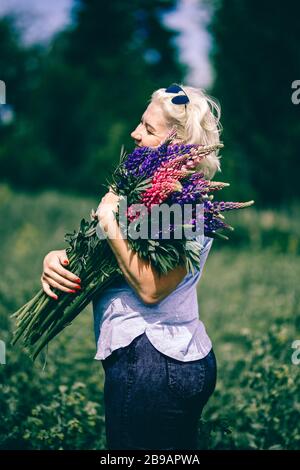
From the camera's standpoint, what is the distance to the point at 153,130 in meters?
2.27

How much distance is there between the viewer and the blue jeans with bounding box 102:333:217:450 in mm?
2164

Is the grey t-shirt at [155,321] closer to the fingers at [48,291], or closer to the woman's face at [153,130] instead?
the fingers at [48,291]

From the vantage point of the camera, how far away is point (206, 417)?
12.5ft

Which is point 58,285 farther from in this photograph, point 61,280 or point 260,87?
point 260,87

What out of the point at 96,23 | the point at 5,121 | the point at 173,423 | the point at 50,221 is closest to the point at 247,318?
the point at 173,423

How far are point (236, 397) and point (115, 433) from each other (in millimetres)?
2082

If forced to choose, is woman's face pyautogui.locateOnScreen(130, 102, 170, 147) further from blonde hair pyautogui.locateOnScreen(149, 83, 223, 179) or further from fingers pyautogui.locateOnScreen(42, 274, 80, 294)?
fingers pyautogui.locateOnScreen(42, 274, 80, 294)

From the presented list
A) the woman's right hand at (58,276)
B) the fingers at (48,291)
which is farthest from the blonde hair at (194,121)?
the fingers at (48,291)

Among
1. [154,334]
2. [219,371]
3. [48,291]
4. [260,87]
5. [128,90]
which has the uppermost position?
[128,90]

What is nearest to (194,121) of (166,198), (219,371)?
(166,198)

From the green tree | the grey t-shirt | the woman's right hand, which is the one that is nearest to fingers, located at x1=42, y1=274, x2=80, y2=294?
the woman's right hand

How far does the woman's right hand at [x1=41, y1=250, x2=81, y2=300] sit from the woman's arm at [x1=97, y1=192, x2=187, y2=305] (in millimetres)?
244

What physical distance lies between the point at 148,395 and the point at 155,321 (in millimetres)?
261

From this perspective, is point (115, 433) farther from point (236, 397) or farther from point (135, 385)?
point (236, 397)
